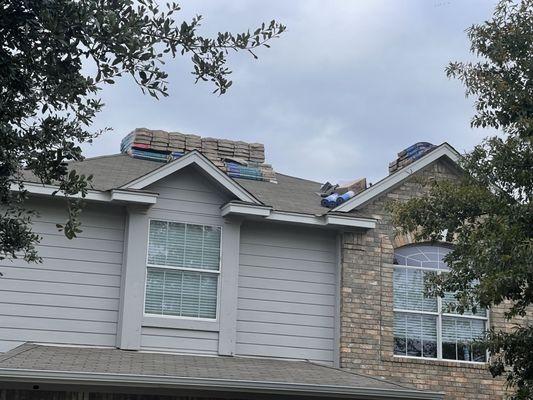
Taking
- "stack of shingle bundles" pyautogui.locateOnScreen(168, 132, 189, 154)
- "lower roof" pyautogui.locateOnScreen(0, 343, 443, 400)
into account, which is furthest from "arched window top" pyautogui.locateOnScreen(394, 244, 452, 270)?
"stack of shingle bundles" pyautogui.locateOnScreen(168, 132, 189, 154)

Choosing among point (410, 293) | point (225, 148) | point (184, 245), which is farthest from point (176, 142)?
point (410, 293)

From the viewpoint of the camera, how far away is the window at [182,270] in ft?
46.5

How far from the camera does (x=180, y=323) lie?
14.1m

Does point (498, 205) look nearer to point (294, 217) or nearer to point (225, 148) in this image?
point (294, 217)

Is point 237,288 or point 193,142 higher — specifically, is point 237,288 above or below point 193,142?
below

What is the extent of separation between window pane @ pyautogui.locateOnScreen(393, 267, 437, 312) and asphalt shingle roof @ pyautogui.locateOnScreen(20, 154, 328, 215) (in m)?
1.84

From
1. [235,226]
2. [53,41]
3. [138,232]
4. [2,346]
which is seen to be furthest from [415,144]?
[53,41]

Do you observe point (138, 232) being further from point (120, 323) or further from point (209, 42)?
point (209, 42)

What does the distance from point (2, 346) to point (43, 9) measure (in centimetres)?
845

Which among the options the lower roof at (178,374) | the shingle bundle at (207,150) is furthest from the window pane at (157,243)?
the shingle bundle at (207,150)

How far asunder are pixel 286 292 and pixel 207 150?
4.02m

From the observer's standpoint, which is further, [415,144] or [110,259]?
[415,144]

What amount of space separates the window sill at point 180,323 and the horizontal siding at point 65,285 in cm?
58

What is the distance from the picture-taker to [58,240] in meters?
13.9
